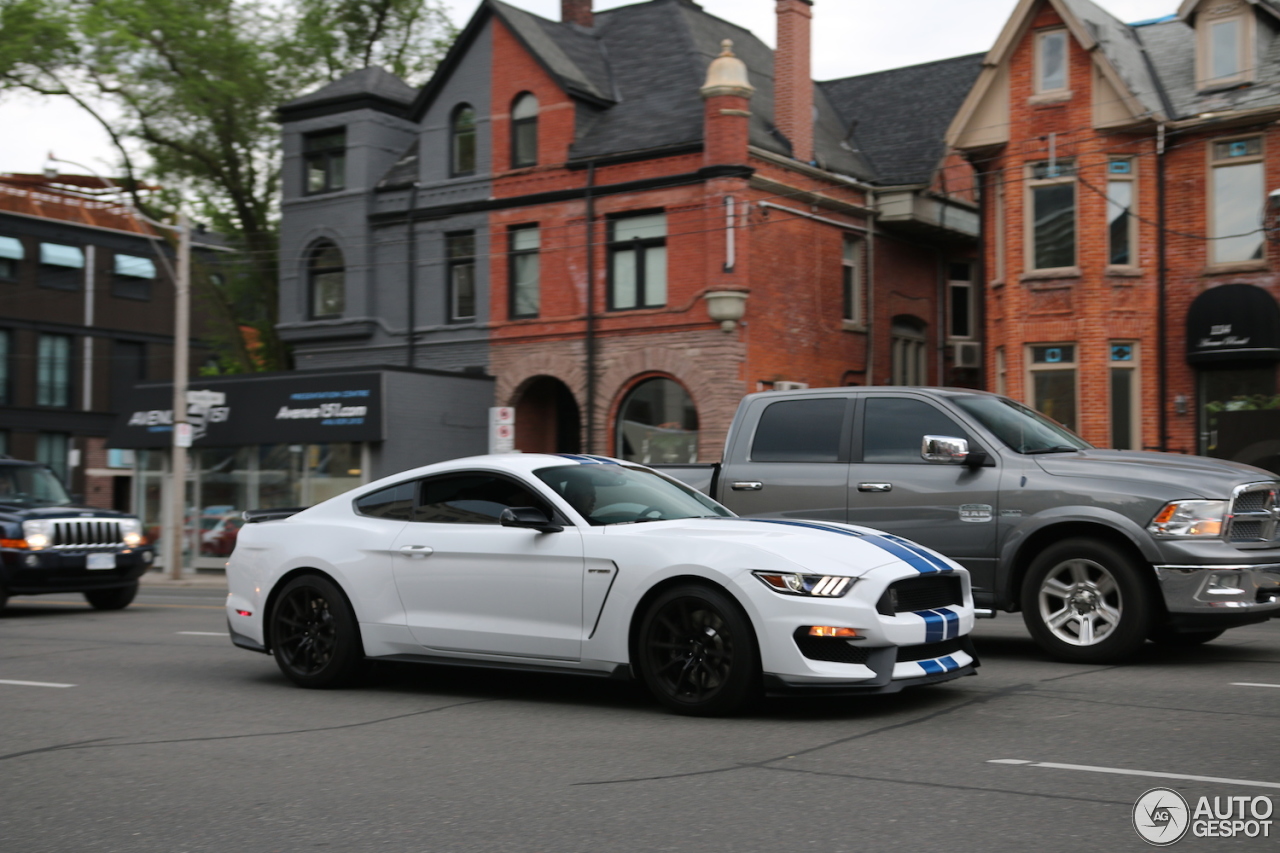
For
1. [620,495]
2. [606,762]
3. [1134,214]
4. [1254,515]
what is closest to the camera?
[606,762]

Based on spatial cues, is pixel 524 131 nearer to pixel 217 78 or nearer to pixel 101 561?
pixel 217 78

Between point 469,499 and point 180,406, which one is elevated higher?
point 180,406

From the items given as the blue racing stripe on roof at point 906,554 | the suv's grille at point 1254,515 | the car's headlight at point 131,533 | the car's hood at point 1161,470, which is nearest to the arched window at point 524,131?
the car's headlight at point 131,533

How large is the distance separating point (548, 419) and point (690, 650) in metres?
23.5

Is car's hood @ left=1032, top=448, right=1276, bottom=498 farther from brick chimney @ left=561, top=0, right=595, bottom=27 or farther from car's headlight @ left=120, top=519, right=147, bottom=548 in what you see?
brick chimney @ left=561, top=0, right=595, bottom=27

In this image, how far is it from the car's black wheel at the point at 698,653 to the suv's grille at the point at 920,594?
74 centimetres

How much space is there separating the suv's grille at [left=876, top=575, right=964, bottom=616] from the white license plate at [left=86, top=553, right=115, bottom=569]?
11.4m

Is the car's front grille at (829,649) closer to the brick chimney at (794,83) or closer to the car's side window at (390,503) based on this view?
the car's side window at (390,503)

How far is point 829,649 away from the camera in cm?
698

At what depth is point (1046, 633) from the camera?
31.0 ft

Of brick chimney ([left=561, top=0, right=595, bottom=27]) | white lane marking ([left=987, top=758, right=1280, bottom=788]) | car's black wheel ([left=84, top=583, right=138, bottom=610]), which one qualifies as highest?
brick chimney ([left=561, top=0, right=595, bottom=27])

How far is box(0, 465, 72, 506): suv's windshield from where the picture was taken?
53.5 feet

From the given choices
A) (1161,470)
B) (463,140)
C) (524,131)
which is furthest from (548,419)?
(1161,470)

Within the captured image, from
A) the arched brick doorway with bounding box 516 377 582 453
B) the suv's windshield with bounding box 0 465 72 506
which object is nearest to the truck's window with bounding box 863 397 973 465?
the suv's windshield with bounding box 0 465 72 506
